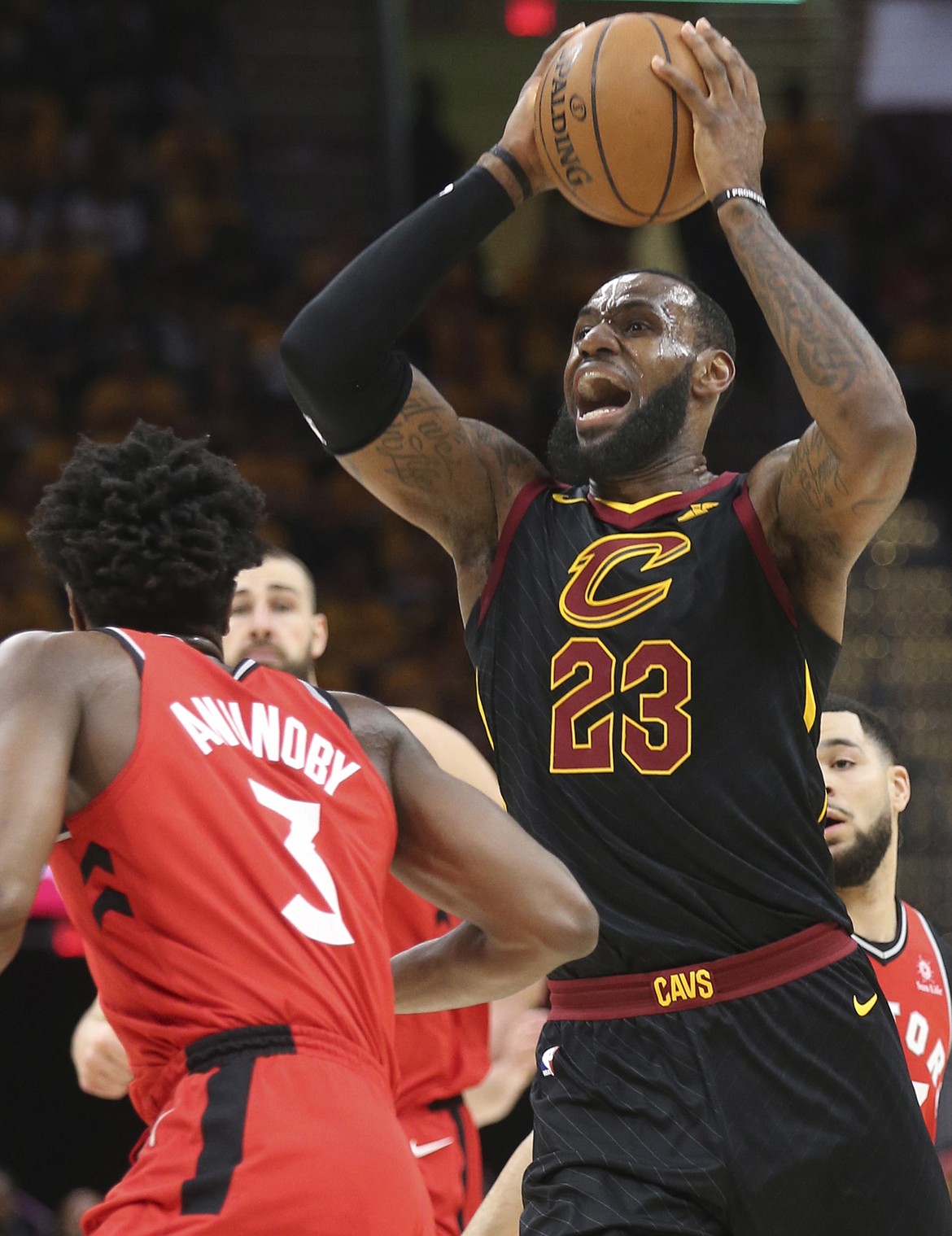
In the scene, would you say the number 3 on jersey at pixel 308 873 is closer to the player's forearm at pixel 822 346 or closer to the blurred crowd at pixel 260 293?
the player's forearm at pixel 822 346

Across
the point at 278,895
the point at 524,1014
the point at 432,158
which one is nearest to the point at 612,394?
the point at 278,895

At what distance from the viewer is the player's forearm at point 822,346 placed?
124 inches

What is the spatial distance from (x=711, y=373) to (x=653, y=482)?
0.30m

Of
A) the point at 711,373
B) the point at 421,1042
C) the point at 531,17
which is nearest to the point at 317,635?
the point at 421,1042

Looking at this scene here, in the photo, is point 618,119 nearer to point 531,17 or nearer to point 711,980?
point 711,980

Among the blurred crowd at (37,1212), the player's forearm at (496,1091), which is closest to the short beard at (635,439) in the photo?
the player's forearm at (496,1091)

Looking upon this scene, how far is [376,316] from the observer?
3393 millimetres

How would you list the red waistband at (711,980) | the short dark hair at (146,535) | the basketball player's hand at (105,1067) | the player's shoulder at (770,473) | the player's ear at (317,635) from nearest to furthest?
1. the short dark hair at (146,535)
2. the red waistband at (711,980)
3. the player's shoulder at (770,473)
4. the basketball player's hand at (105,1067)
5. the player's ear at (317,635)

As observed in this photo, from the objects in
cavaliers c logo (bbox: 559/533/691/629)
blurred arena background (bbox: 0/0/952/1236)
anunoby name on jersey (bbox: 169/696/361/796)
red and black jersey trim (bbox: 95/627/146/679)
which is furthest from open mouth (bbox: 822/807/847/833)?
blurred arena background (bbox: 0/0/952/1236)

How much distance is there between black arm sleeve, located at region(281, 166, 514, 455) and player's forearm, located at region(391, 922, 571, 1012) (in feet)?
3.64

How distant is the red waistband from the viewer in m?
3.09

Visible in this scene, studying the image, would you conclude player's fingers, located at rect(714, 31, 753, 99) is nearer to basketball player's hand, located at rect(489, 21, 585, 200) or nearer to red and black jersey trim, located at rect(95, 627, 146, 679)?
basketball player's hand, located at rect(489, 21, 585, 200)

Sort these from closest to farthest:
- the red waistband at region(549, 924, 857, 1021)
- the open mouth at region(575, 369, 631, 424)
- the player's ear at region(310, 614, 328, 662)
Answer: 1. the red waistband at region(549, 924, 857, 1021)
2. the open mouth at region(575, 369, 631, 424)
3. the player's ear at region(310, 614, 328, 662)

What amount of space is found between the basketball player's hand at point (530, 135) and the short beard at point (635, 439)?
0.50m
